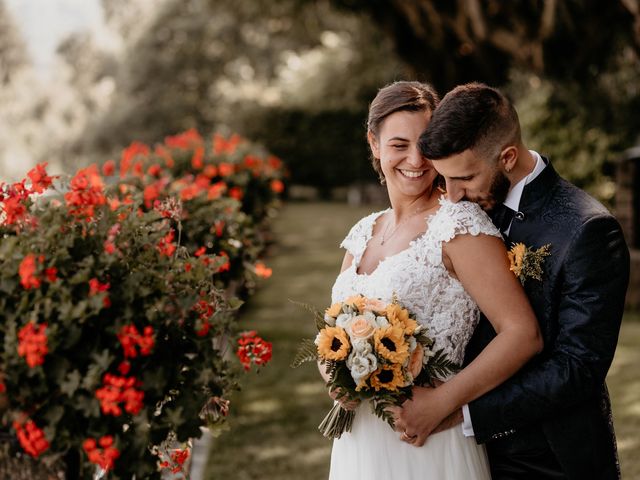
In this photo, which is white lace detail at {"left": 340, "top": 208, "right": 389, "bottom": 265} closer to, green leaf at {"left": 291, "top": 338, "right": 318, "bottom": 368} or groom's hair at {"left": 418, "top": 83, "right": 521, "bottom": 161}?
green leaf at {"left": 291, "top": 338, "right": 318, "bottom": 368}

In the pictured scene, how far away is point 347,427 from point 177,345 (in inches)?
37.6

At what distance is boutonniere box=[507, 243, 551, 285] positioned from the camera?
232 centimetres

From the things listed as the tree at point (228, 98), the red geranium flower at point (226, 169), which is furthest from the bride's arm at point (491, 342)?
the tree at point (228, 98)

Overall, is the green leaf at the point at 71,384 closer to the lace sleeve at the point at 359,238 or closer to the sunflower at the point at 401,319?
the sunflower at the point at 401,319

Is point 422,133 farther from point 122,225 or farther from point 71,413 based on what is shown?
A: point 71,413

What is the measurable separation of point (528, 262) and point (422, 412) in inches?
23.1

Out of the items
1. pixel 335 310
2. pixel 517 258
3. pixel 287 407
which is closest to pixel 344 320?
pixel 335 310

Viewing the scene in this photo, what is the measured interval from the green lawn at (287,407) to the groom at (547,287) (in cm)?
96

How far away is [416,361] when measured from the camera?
2.39 m

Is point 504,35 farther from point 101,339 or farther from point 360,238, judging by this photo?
point 101,339

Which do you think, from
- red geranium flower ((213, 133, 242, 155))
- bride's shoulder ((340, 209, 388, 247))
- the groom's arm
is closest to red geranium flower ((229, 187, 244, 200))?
red geranium flower ((213, 133, 242, 155))

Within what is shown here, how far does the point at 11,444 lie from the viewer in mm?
1840

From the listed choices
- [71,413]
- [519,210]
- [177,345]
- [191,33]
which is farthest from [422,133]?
[191,33]

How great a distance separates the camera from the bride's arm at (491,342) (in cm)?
232
